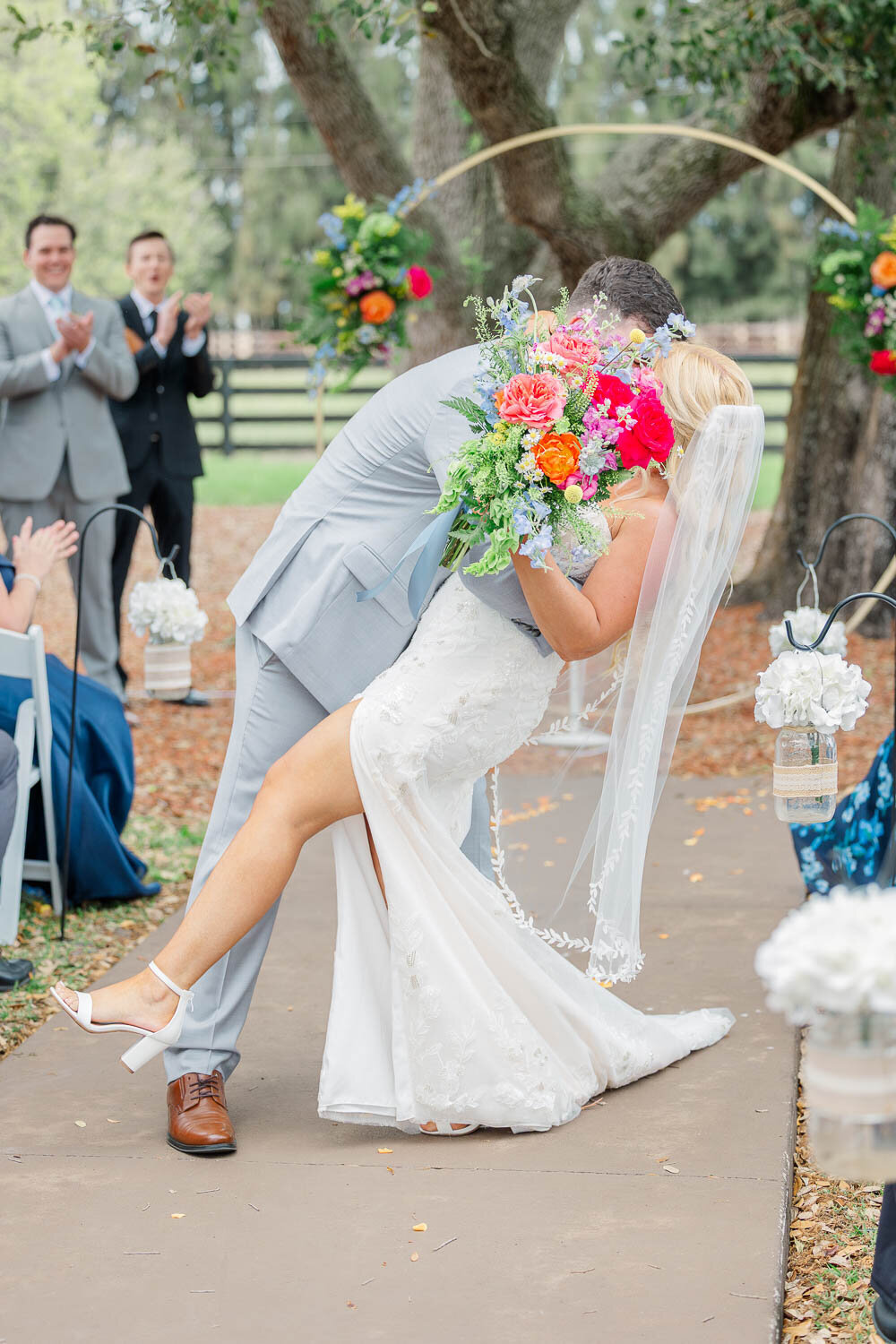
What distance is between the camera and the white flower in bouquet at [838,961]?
6.06 ft

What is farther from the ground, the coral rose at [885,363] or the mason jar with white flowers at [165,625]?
the coral rose at [885,363]

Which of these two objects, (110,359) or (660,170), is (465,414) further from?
(660,170)

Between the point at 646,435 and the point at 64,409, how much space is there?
5.10 meters

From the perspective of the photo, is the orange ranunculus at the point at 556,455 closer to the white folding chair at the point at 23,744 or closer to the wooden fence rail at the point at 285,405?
the white folding chair at the point at 23,744

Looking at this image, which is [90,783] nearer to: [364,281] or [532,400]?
[532,400]

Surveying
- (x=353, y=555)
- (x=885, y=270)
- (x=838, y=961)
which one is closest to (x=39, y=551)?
(x=353, y=555)

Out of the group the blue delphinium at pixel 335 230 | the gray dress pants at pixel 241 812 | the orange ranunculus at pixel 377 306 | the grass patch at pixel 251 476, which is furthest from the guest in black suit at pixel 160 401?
the grass patch at pixel 251 476

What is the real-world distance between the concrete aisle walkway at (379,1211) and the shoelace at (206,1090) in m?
0.12

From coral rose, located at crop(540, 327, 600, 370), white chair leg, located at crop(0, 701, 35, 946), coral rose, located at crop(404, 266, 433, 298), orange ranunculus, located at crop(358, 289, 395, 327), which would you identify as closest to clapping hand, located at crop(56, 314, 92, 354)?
orange ranunculus, located at crop(358, 289, 395, 327)

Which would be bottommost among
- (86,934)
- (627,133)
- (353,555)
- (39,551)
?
(86,934)

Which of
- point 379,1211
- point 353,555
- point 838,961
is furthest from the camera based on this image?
point 353,555

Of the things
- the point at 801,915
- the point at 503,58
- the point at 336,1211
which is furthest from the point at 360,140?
the point at 801,915

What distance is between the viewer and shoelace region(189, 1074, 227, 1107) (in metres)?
3.32

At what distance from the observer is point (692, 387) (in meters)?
3.29
